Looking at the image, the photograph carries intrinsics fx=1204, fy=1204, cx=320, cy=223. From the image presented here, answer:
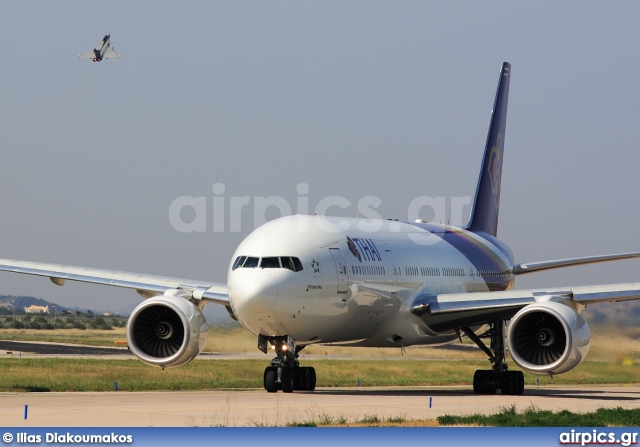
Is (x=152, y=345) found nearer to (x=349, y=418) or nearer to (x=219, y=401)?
(x=219, y=401)

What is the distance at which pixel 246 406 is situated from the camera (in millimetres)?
23656

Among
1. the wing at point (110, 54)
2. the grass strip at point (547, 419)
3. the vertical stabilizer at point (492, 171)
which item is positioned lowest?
the grass strip at point (547, 419)

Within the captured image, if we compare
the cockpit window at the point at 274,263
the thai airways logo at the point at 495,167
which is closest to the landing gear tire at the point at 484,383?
the cockpit window at the point at 274,263

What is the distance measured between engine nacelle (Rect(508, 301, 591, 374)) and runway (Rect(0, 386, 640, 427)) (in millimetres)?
916

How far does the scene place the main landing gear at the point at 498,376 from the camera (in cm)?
3281

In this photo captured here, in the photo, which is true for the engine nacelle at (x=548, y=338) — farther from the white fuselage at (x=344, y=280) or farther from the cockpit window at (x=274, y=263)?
the cockpit window at (x=274, y=263)

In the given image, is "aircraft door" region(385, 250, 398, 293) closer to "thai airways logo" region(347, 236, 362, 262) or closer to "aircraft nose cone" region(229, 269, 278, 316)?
"thai airways logo" region(347, 236, 362, 262)

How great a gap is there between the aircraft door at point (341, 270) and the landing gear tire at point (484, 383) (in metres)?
5.84

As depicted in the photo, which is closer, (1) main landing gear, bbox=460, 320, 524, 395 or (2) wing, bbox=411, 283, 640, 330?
(2) wing, bbox=411, 283, 640, 330

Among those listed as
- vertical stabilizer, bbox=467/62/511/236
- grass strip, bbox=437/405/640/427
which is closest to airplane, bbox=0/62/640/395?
grass strip, bbox=437/405/640/427

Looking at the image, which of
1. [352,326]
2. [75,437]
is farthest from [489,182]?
[75,437]

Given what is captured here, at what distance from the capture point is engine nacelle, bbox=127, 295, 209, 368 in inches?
1147

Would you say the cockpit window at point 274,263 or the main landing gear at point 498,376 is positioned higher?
the cockpit window at point 274,263

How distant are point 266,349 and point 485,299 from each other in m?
6.01
